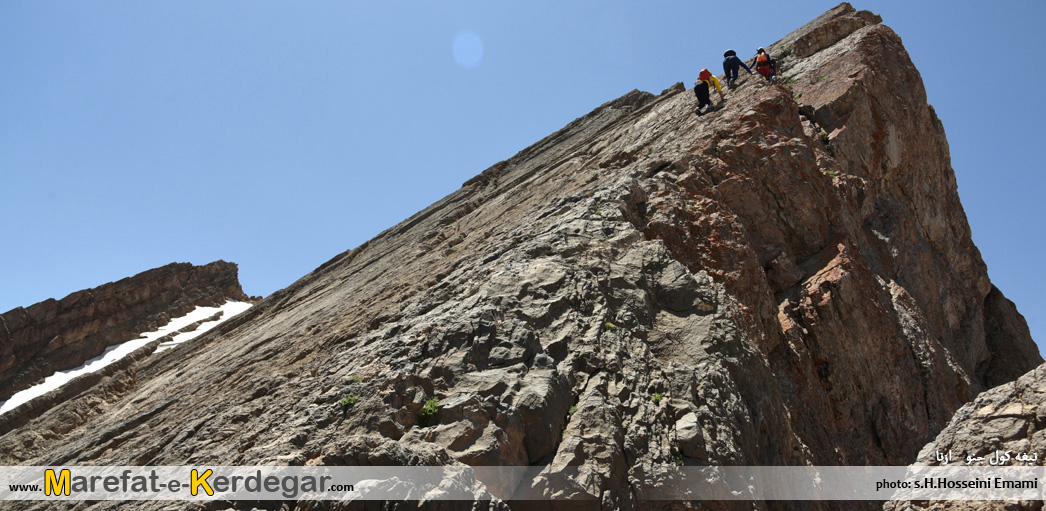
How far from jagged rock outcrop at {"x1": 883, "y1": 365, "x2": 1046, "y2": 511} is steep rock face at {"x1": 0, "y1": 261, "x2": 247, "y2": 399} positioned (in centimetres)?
3565

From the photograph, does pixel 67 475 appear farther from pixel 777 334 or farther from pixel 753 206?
pixel 753 206

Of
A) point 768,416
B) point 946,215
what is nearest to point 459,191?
point 768,416

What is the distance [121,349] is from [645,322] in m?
30.4

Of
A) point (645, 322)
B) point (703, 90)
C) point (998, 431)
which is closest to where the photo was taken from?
point (998, 431)

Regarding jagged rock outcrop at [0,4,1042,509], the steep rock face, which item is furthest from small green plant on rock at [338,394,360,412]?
the steep rock face

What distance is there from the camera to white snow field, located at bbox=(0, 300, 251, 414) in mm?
27516

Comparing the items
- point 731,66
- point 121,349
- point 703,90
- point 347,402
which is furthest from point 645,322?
point 121,349

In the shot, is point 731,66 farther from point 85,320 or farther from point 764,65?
point 85,320

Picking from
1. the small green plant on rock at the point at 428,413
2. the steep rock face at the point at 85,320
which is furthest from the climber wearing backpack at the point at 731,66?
the steep rock face at the point at 85,320

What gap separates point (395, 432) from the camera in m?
9.18

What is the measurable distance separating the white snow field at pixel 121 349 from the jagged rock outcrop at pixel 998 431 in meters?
23.8

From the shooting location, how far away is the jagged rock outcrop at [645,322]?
32.0 ft

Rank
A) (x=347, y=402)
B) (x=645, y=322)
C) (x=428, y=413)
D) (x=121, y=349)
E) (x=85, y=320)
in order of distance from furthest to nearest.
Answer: (x=85, y=320)
(x=121, y=349)
(x=645, y=322)
(x=347, y=402)
(x=428, y=413)

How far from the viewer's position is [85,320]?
33438 mm
